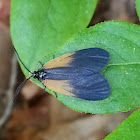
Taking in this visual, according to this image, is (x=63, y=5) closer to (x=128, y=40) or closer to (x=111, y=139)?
(x=128, y=40)

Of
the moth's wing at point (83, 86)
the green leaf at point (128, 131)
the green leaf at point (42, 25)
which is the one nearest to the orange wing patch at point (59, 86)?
the moth's wing at point (83, 86)

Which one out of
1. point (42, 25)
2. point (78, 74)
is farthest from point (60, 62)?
point (42, 25)

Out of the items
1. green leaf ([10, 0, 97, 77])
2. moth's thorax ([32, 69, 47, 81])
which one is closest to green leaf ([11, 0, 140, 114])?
moth's thorax ([32, 69, 47, 81])

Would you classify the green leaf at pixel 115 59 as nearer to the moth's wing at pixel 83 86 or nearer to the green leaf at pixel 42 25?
the moth's wing at pixel 83 86

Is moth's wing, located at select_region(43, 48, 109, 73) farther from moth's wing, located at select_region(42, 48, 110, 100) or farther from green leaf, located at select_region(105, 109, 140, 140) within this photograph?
green leaf, located at select_region(105, 109, 140, 140)

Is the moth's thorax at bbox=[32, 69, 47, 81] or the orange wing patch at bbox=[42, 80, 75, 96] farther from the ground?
the moth's thorax at bbox=[32, 69, 47, 81]

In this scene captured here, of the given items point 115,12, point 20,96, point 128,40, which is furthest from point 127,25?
→ point 20,96

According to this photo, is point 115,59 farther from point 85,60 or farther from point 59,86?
point 59,86
